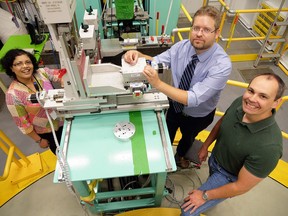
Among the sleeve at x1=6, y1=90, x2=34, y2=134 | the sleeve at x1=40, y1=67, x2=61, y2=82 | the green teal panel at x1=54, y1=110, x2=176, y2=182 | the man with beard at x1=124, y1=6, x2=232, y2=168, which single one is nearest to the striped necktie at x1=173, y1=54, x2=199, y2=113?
the man with beard at x1=124, y1=6, x2=232, y2=168

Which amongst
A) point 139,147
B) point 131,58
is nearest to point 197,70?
point 131,58

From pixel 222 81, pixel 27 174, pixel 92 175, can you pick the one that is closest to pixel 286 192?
pixel 222 81

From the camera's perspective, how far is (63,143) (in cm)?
141

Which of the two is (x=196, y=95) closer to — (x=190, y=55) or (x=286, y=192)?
(x=190, y=55)

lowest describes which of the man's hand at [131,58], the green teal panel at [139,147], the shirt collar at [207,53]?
the green teal panel at [139,147]

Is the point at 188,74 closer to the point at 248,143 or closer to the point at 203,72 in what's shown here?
the point at 203,72

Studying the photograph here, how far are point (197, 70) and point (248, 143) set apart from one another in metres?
0.61

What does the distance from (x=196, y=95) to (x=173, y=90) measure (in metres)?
0.17

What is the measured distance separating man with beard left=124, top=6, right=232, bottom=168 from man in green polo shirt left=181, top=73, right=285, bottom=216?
22 centimetres

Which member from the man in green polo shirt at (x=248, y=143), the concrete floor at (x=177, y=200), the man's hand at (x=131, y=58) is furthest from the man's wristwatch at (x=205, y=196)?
the man's hand at (x=131, y=58)

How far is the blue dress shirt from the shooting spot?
1428 mm

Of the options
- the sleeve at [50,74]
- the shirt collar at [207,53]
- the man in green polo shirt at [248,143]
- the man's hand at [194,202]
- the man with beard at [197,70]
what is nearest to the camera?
the man in green polo shirt at [248,143]

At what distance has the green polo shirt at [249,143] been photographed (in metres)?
1.30

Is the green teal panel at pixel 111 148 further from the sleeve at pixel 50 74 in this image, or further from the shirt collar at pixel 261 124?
the sleeve at pixel 50 74
